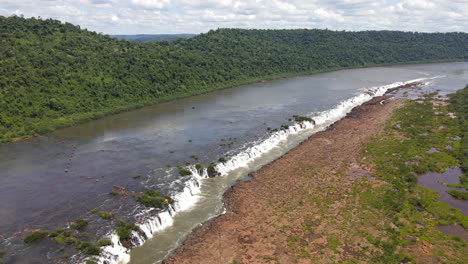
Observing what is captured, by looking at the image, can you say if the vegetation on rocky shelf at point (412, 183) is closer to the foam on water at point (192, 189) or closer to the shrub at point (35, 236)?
the foam on water at point (192, 189)

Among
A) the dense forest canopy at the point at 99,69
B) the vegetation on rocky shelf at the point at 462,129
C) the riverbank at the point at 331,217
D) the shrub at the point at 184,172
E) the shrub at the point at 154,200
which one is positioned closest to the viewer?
the riverbank at the point at 331,217

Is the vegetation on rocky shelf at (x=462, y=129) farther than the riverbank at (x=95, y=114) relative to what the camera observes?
No

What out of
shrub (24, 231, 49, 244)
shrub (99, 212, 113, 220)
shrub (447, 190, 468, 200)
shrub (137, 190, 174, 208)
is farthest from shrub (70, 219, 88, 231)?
shrub (447, 190, 468, 200)

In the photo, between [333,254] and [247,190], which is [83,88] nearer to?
[247,190]

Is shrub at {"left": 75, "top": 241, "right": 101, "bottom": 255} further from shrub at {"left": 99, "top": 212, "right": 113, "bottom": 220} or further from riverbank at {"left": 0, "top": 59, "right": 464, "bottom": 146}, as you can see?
riverbank at {"left": 0, "top": 59, "right": 464, "bottom": 146}

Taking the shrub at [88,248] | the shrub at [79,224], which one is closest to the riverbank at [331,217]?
the shrub at [88,248]

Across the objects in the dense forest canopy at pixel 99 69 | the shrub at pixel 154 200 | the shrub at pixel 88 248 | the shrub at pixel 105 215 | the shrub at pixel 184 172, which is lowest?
the shrub at pixel 88 248
